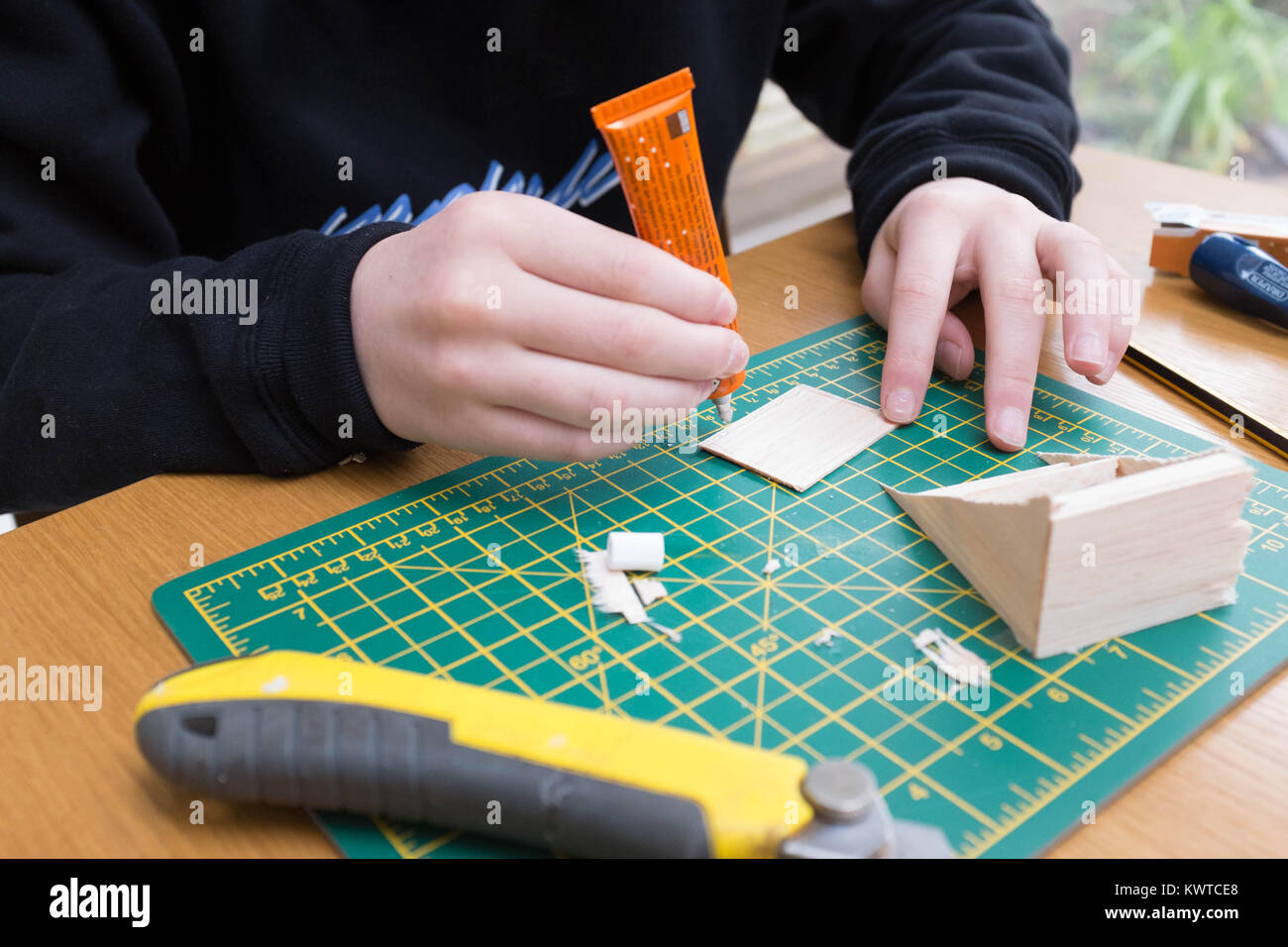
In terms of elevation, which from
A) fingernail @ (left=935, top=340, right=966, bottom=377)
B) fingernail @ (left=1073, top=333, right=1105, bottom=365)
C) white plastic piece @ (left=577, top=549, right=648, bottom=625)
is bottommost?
white plastic piece @ (left=577, top=549, right=648, bottom=625)

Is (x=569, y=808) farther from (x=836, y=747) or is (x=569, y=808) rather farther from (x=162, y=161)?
Result: (x=162, y=161)

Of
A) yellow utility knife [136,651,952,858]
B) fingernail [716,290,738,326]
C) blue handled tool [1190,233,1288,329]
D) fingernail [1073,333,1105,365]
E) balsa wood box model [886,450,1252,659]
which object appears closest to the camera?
yellow utility knife [136,651,952,858]

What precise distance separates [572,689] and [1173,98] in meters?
2.26

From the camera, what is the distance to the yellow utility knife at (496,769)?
33 cm

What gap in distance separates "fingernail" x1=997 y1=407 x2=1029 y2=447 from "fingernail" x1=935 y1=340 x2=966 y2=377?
86 mm

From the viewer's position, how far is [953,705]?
0.44 metres

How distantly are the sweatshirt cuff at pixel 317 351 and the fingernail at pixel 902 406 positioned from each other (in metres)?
0.36

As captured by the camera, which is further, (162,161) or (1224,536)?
(162,161)

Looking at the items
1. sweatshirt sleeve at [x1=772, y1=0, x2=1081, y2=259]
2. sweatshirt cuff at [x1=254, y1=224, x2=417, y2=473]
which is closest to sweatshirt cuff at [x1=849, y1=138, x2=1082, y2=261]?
sweatshirt sleeve at [x1=772, y1=0, x2=1081, y2=259]

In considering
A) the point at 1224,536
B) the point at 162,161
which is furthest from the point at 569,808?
the point at 162,161

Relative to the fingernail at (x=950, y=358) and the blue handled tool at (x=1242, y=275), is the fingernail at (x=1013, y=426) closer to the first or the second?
the fingernail at (x=950, y=358)

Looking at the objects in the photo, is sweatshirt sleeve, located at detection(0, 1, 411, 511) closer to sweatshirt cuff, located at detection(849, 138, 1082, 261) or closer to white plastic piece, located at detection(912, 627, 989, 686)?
white plastic piece, located at detection(912, 627, 989, 686)

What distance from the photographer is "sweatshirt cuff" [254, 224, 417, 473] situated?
0.58 metres

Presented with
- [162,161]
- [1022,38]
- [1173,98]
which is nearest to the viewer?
[162,161]
